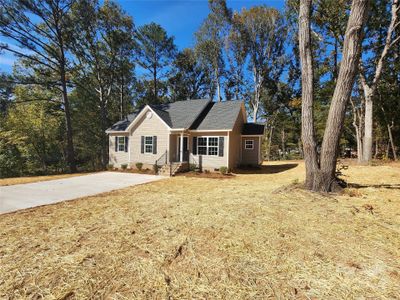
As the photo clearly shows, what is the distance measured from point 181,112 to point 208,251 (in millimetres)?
14771

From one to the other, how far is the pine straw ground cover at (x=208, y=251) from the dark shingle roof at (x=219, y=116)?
9.55 metres

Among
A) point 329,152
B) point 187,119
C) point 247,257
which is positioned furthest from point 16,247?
point 187,119

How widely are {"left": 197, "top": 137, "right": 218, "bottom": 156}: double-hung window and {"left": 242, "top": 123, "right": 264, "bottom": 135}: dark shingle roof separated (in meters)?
3.63

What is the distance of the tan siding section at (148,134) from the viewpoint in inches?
595

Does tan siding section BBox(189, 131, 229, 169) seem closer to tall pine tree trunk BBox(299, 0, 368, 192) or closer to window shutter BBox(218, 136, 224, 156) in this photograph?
window shutter BBox(218, 136, 224, 156)

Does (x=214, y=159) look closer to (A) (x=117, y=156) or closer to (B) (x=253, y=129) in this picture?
(B) (x=253, y=129)

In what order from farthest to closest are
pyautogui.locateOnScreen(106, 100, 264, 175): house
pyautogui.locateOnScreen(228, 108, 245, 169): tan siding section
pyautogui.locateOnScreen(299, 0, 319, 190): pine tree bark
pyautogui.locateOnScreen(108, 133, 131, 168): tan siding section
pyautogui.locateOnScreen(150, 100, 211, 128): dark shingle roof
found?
1. pyautogui.locateOnScreen(108, 133, 131, 168): tan siding section
2. pyautogui.locateOnScreen(150, 100, 211, 128): dark shingle roof
3. pyautogui.locateOnScreen(228, 108, 245, 169): tan siding section
4. pyautogui.locateOnScreen(106, 100, 264, 175): house
5. pyautogui.locateOnScreen(299, 0, 319, 190): pine tree bark

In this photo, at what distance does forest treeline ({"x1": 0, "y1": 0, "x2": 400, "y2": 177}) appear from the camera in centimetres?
1611

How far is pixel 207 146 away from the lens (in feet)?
48.4

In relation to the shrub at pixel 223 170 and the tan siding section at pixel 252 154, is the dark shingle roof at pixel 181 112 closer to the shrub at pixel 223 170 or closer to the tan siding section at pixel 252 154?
the shrub at pixel 223 170

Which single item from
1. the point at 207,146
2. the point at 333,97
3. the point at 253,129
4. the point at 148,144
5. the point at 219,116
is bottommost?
the point at 207,146

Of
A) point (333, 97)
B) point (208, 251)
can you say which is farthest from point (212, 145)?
point (208, 251)

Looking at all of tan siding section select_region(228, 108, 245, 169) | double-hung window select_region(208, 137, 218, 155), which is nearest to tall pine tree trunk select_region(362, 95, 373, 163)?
tan siding section select_region(228, 108, 245, 169)

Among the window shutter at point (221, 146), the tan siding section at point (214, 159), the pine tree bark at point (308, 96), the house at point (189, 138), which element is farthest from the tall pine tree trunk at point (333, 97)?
the window shutter at point (221, 146)
